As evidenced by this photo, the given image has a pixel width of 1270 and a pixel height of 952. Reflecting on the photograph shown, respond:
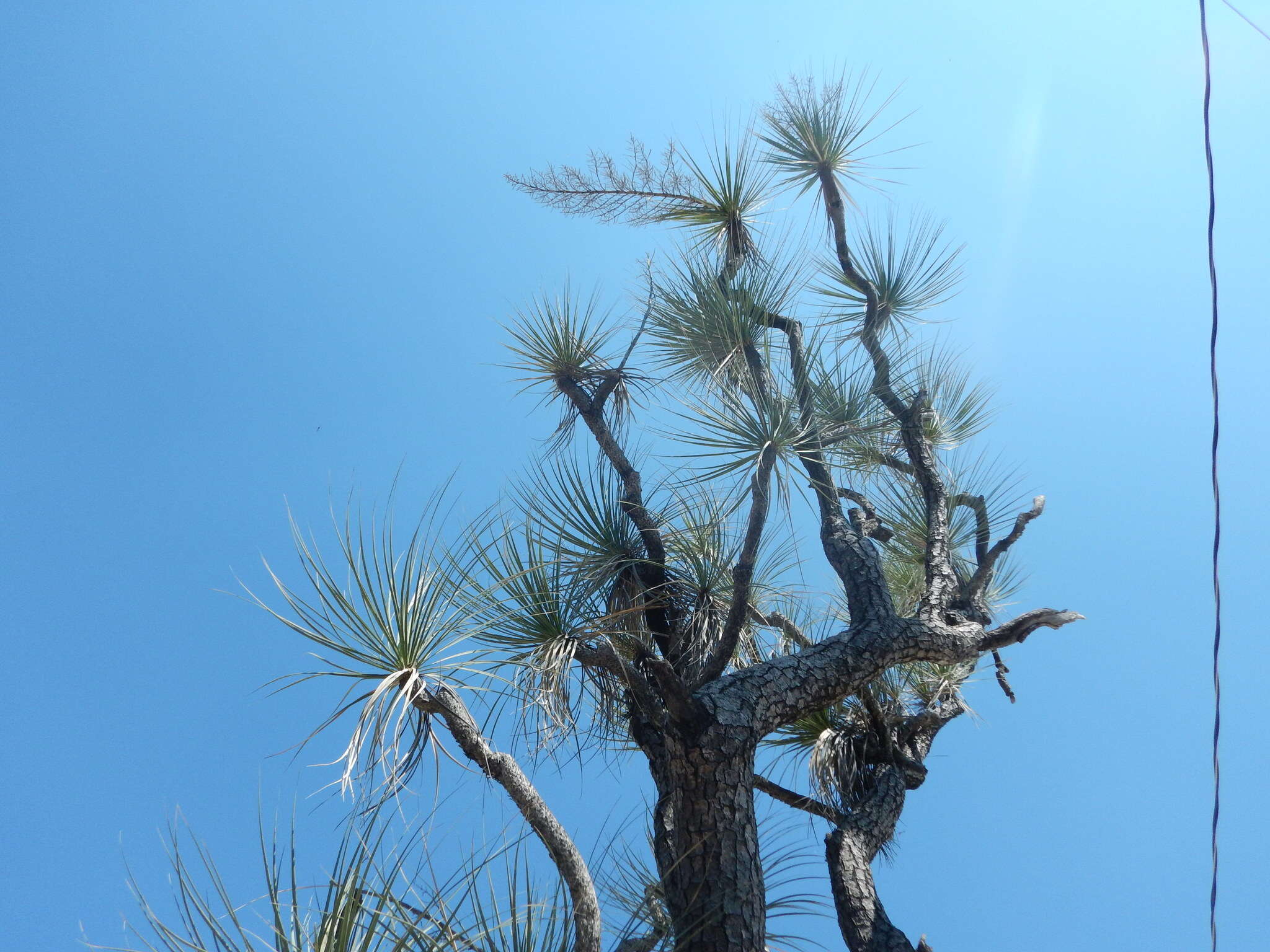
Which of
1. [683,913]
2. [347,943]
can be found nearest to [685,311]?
[683,913]

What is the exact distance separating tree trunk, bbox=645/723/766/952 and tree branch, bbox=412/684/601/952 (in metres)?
0.21

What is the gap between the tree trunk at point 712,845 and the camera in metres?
2.18

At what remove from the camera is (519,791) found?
7.79 feet

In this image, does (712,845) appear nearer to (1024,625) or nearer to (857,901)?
(857,901)

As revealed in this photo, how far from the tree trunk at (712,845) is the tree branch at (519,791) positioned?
0.71 ft

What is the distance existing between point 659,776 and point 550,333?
6.23 ft

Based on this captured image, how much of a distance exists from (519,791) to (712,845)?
0.52 metres

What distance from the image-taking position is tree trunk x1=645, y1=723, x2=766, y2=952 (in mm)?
2182

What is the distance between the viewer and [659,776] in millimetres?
2643

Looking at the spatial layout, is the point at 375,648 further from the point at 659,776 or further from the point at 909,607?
the point at 909,607

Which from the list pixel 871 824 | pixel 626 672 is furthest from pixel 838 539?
pixel 626 672

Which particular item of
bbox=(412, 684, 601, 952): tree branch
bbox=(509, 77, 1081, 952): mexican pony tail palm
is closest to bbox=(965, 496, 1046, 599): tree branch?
bbox=(509, 77, 1081, 952): mexican pony tail palm

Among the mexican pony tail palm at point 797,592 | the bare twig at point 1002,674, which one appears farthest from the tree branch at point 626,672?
the bare twig at point 1002,674

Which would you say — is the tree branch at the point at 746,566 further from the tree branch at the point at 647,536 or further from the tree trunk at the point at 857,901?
the tree trunk at the point at 857,901
